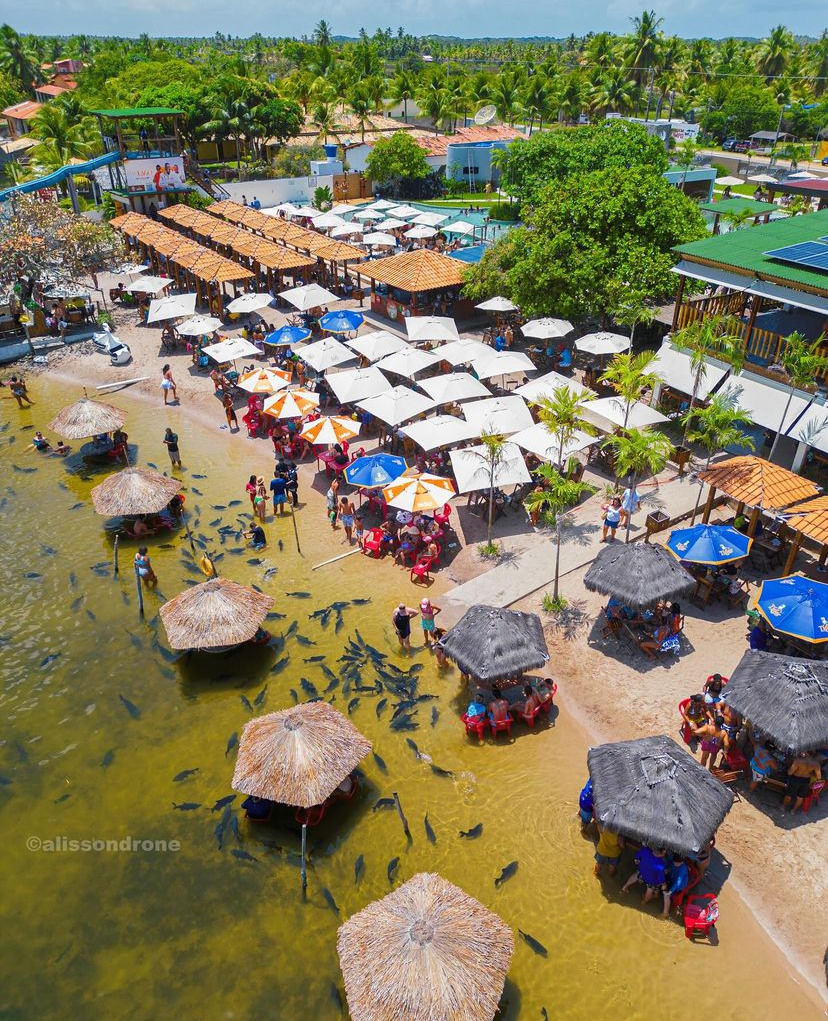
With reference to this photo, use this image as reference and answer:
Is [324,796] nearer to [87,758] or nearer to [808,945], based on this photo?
[87,758]

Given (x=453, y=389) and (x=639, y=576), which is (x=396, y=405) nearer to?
(x=453, y=389)

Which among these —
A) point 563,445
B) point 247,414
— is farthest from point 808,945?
point 247,414

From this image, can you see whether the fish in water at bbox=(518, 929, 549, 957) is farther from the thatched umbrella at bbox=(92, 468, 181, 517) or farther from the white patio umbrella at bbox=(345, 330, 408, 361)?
the white patio umbrella at bbox=(345, 330, 408, 361)

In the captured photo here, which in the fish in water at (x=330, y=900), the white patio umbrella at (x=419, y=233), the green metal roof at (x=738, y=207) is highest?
the green metal roof at (x=738, y=207)

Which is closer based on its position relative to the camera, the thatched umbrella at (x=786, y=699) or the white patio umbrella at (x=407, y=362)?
the thatched umbrella at (x=786, y=699)

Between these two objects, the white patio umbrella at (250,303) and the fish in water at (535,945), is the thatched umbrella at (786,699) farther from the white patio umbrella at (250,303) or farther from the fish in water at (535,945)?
the white patio umbrella at (250,303)

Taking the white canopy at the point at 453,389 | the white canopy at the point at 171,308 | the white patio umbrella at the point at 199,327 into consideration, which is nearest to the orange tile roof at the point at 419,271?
the white patio umbrella at the point at 199,327

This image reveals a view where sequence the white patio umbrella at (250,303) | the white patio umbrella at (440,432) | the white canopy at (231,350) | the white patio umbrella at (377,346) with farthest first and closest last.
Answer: the white patio umbrella at (250,303)
the white canopy at (231,350)
the white patio umbrella at (377,346)
the white patio umbrella at (440,432)
